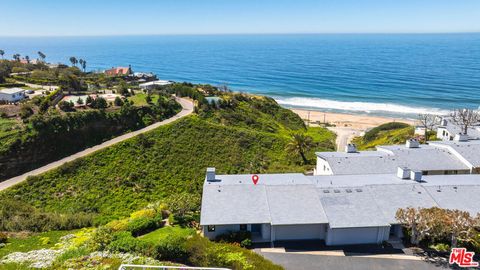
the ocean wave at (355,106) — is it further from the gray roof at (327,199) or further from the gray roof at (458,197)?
the gray roof at (327,199)

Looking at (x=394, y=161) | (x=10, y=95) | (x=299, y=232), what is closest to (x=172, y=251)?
(x=299, y=232)

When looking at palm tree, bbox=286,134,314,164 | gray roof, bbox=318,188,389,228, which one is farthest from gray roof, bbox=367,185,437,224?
palm tree, bbox=286,134,314,164

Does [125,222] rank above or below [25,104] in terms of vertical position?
below

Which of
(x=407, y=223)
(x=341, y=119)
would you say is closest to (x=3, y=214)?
(x=407, y=223)

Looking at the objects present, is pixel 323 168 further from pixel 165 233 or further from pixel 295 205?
pixel 165 233

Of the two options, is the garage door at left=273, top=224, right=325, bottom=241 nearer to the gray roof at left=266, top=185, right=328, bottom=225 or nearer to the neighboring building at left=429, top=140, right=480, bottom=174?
the gray roof at left=266, top=185, right=328, bottom=225

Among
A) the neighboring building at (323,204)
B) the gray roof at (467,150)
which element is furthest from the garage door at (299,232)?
the gray roof at (467,150)

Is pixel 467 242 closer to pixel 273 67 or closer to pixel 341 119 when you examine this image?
pixel 341 119
